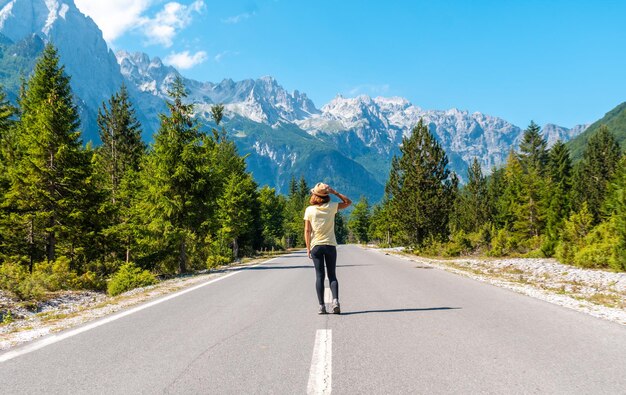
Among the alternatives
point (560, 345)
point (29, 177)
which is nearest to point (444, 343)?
point (560, 345)

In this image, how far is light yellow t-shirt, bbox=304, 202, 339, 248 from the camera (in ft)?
23.5

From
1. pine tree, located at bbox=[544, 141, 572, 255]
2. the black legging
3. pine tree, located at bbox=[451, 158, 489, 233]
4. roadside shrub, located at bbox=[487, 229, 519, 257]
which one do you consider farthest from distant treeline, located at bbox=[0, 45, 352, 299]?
pine tree, located at bbox=[451, 158, 489, 233]

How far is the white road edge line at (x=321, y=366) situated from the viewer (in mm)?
3604

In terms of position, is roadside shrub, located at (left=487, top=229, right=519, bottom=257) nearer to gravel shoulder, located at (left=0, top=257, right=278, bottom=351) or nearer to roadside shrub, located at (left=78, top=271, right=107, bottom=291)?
gravel shoulder, located at (left=0, top=257, right=278, bottom=351)

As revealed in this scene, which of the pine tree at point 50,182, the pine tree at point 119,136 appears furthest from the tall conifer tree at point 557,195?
the pine tree at point 119,136

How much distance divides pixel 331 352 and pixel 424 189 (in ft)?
90.9

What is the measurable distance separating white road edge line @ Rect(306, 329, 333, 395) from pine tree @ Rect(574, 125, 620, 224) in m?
46.0

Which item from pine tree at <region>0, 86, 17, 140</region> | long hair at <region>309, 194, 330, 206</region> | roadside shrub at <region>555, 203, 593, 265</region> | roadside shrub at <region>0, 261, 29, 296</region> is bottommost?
roadside shrub at <region>0, 261, 29, 296</region>

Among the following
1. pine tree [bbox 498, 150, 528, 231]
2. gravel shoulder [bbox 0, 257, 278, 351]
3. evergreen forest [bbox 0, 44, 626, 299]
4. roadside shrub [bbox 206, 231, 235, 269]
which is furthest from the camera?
pine tree [bbox 498, 150, 528, 231]

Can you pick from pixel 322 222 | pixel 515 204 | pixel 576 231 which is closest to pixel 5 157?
pixel 322 222

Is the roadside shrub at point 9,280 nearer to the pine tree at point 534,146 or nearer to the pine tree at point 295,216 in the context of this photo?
the pine tree at point 295,216

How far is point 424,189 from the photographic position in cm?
3102

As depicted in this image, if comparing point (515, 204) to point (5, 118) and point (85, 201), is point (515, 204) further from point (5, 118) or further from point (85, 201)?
point (5, 118)

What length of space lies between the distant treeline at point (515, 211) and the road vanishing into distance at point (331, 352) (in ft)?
50.6
